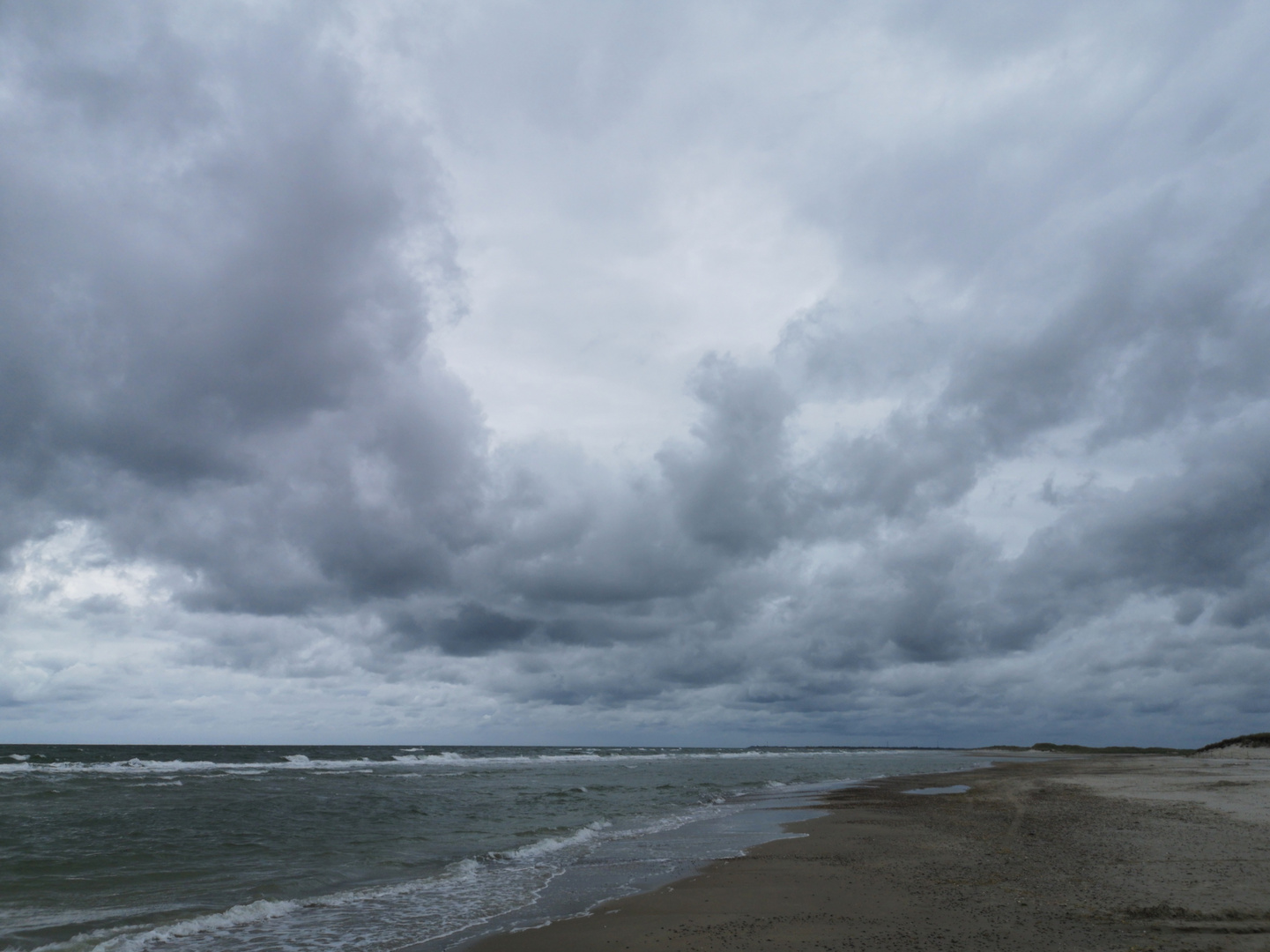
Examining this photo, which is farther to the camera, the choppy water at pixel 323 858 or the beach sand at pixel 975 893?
the choppy water at pixel 323 858

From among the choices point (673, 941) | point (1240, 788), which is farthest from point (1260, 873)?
point (1240, 788)

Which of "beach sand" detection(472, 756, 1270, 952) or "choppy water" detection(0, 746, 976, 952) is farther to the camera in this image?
"choppy water" detection(0, 746, 976, 952)

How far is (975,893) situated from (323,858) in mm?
16132

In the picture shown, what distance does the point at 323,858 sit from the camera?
63.0 ft

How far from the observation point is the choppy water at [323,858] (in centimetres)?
1208

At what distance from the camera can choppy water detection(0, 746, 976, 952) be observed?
12078mm

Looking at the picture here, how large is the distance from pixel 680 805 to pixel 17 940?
87.4 ft

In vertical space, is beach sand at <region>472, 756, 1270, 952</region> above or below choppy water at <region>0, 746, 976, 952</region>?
above

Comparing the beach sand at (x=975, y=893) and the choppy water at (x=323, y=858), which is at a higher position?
the beach sand at (x=975, y=893)

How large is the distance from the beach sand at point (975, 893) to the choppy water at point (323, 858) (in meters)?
1.87

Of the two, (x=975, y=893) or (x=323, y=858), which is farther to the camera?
(x=323, y=858)

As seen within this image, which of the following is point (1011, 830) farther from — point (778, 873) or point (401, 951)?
point (401, 951)

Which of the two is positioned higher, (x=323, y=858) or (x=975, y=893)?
(x=975, y=893)

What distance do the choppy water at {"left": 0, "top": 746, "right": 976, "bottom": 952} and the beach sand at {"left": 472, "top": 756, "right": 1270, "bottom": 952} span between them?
1.87 m
